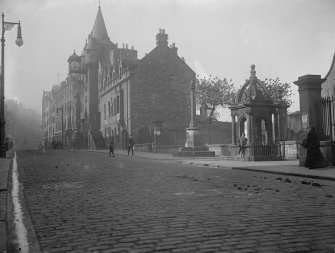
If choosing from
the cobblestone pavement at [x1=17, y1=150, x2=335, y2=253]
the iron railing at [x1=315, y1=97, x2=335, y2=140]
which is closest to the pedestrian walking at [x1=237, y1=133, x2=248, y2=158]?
the iron railing at [x1=315, y1=97, x2=335, y2=140]

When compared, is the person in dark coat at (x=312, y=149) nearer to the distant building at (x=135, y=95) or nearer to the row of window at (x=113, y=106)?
the distant building at (x=135, y=95)

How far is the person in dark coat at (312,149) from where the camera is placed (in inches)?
554

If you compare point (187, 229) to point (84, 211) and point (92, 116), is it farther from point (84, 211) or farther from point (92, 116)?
point (92, 116)

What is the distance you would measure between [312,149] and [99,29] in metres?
54.4

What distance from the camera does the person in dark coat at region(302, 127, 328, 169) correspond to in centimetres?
1406

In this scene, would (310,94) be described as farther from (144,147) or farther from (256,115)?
(144,147)

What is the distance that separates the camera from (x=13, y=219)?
17.0 feet

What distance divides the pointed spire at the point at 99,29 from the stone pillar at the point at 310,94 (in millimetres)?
51599

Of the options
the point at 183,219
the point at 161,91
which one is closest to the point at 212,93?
the point at 161,91

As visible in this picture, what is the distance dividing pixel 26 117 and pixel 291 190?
132403mm

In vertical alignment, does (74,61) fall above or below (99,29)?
below

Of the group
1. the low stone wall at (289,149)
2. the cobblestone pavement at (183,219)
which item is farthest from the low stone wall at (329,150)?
the low stone wall at (289,149)

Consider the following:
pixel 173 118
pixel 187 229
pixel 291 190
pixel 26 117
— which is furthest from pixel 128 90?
pixel 26 117

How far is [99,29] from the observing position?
63.1 meters
